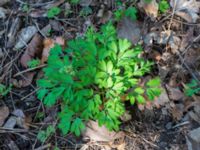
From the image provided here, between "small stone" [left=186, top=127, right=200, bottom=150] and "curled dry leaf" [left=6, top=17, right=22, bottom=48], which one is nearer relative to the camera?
"small stone" [left=186, top=127, right=200, bottom=150]

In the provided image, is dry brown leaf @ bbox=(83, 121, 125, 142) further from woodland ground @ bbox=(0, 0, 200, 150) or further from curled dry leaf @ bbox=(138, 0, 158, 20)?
curled dry leaf @ bbox=(138, 0, 158, 20)

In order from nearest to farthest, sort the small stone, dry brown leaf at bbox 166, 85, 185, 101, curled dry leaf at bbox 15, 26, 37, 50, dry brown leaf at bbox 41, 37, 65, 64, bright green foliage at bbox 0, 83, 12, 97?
the small stone → dry brown leaf at bbox 166, 85, 185, 101 → bright green foliage at bbox 0, 83, 12, 97 → dry brown leaf at bbox 41, 37, 65, 64 → curled dry leaf at bbox 15, 26, 37, 50

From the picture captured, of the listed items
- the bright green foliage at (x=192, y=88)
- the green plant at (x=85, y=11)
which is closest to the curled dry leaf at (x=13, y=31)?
the green plant at (x=85, y=11)

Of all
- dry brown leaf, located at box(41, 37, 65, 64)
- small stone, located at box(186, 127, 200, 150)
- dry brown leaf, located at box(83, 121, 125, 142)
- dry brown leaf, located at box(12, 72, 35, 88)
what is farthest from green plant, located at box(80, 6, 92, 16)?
small stone, located at box(186, 127, 200, 150)

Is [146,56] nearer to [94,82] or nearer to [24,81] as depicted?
[94,82]

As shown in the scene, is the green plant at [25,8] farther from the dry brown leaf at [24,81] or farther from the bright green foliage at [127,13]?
the bright green foliage at [127,13]

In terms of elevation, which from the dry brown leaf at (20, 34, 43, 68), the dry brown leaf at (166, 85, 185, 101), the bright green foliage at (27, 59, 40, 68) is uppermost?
the dry brown leaf at (20, 34, 43, 68)

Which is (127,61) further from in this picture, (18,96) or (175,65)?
(18,96)

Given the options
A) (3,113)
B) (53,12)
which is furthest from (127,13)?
(3,113)
